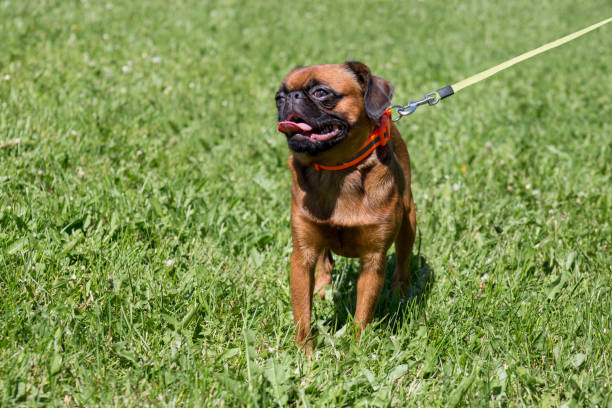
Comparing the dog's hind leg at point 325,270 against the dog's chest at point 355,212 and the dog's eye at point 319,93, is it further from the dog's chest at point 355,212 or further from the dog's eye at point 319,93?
the dog's eye at point 319,93

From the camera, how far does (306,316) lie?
3193 millimetres

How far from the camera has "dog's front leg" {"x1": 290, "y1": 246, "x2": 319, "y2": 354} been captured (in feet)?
10.4

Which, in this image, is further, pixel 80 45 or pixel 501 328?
pixel 80 45

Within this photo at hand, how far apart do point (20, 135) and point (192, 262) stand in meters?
1.91

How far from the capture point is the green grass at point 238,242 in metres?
2.81

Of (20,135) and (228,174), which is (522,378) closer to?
(228,174)

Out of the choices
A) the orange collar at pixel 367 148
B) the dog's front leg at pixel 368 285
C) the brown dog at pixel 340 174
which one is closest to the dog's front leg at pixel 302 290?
the brown dog at pixel 340 174

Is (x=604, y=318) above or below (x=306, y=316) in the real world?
below

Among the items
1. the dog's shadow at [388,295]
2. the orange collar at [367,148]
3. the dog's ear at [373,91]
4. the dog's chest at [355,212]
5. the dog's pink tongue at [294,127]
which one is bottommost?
the dog's shadow at [388,295]

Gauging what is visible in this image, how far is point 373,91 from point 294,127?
46 cm

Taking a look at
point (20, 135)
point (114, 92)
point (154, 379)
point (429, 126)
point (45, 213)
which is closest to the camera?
point (154, 379)

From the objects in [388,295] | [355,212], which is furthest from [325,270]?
[355,212]

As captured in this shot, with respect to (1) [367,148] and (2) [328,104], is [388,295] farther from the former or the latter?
(2) [328,104]

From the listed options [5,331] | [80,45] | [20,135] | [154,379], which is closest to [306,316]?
[154,379]
